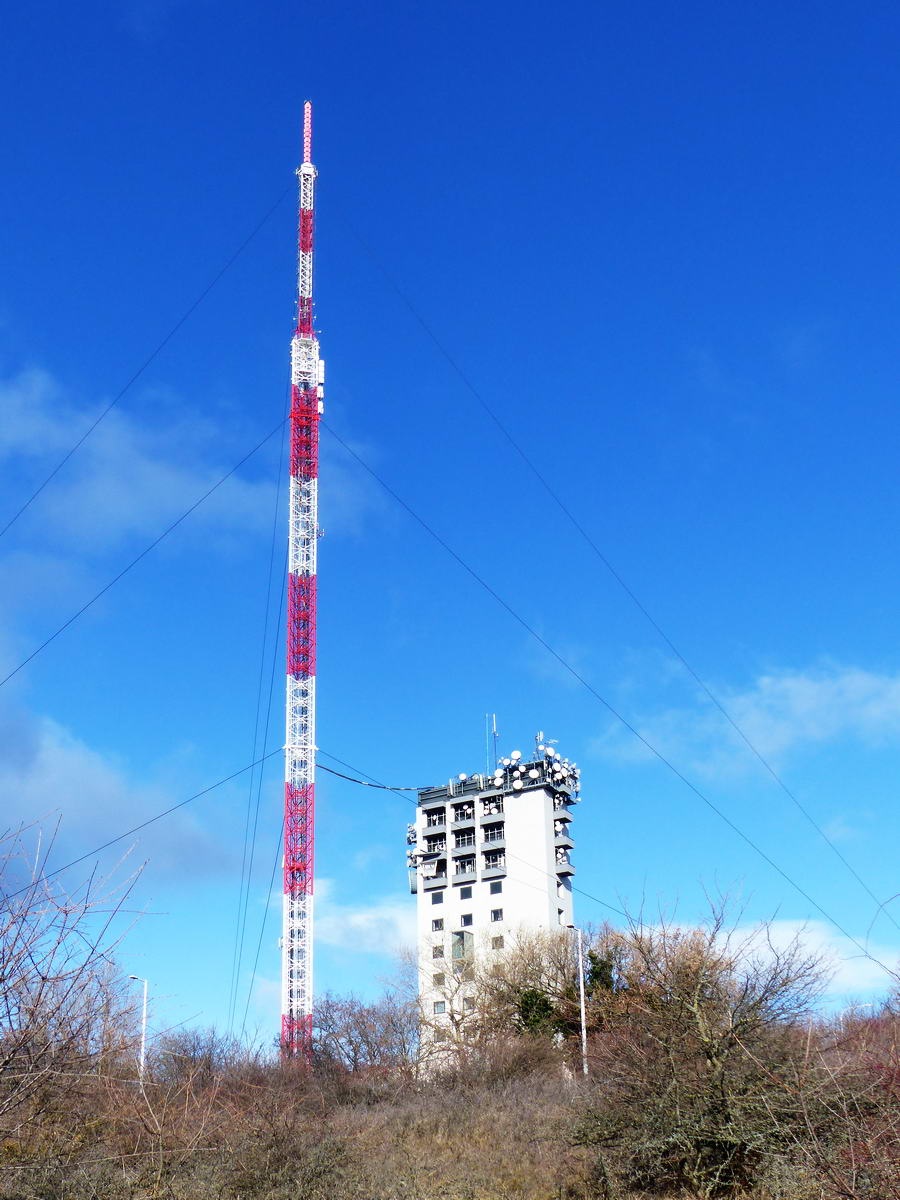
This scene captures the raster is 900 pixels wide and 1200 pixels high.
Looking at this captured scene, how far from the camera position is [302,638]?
172 ft

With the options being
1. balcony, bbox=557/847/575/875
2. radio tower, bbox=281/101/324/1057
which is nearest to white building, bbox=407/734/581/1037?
balcony, bbox=557/847/575/875

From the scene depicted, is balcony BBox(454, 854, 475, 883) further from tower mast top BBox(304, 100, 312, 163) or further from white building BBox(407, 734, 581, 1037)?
tower mast top BBox(304, 100, 312, 163)

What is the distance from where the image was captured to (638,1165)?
20.5 meters

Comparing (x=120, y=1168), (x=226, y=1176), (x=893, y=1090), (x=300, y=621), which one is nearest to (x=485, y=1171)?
(x=226, y=1176)

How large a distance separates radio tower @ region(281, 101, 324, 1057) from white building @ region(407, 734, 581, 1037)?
1080 inches

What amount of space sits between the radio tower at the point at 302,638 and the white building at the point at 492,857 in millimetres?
27432

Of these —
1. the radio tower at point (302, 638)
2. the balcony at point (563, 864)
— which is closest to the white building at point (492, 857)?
the balcony at point (563, 864)

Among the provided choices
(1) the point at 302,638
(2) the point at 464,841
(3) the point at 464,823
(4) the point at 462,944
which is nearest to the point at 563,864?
(2) the point at 464,841

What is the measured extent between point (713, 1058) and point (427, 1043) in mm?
30922

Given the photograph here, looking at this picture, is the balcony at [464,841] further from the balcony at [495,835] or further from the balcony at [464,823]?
the balcony at [495,835]

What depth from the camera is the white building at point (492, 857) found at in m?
79.5

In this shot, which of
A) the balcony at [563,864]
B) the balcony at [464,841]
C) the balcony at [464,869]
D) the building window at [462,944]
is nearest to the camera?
the building window at [462,944]

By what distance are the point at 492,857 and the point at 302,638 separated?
121 feet

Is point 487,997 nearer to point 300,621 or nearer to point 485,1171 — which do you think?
point 300,621
